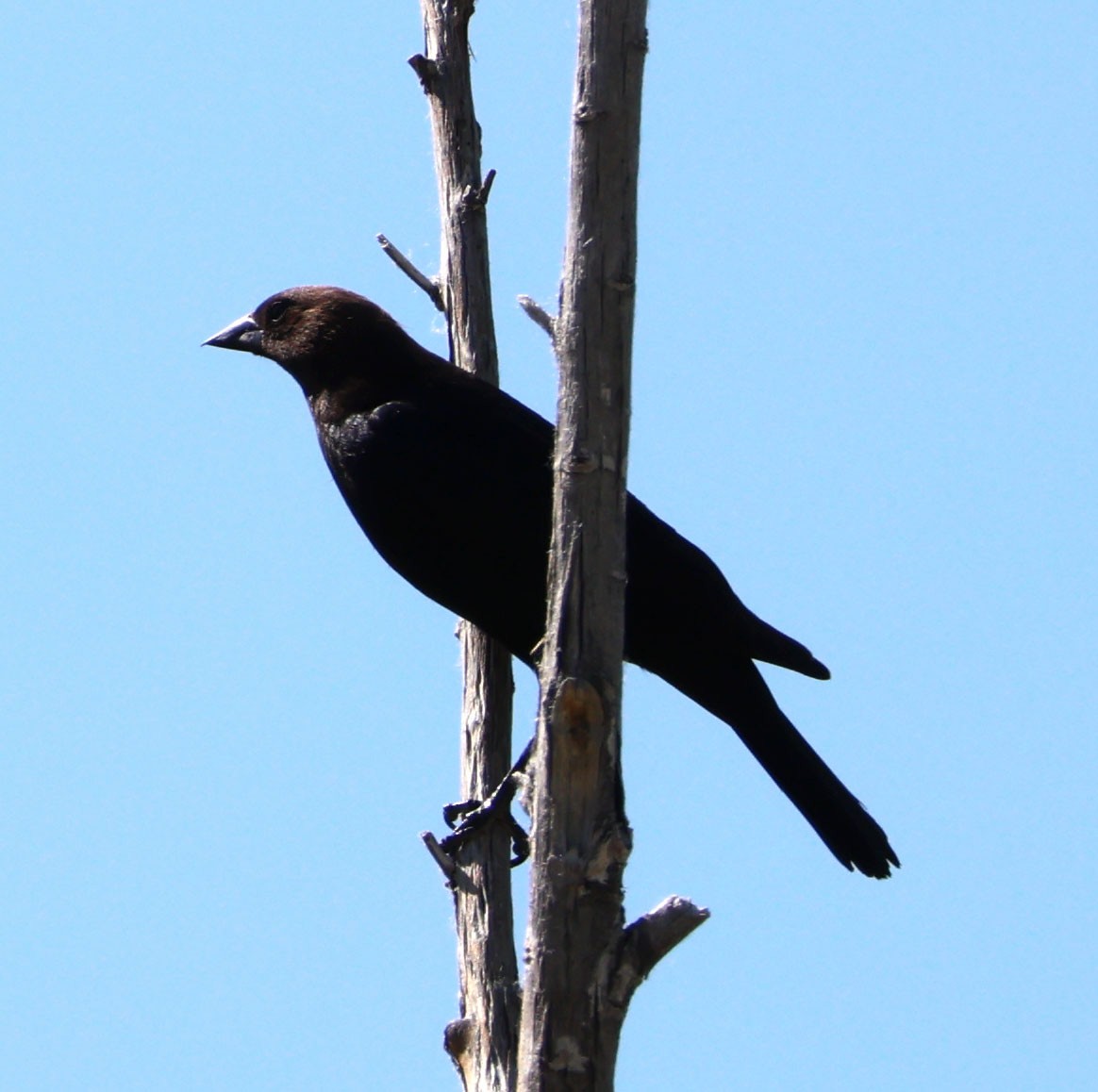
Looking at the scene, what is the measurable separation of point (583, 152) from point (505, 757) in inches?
62.9

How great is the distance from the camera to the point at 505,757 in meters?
3.88

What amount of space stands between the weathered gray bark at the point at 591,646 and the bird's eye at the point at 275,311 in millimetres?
2484

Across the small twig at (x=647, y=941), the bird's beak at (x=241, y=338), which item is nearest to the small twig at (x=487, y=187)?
the bird's beak at (x=241, y=338)

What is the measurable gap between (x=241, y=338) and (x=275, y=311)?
0.15 metres

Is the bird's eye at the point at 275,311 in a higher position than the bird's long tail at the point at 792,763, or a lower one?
higher

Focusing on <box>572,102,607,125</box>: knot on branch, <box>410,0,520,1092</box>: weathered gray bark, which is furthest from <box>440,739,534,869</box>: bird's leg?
<box>572,102,607,125</box>: knot on branch

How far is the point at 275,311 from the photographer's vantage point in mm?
5090

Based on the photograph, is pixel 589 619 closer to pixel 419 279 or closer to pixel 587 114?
pixel 587 114

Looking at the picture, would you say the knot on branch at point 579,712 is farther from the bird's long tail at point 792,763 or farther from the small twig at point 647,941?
the bird's long tail at point 792,763

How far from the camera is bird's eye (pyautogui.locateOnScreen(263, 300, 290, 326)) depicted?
5062 mm

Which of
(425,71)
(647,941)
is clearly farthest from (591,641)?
(425,71)

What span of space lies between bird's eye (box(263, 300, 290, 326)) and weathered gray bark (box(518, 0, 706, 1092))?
248 centimetres

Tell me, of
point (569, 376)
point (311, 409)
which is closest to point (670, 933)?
point (569, 376)

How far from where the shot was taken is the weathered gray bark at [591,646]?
266 cm
